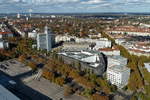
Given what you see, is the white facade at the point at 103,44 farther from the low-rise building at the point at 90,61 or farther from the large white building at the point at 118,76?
the large white building at the point at 118,76

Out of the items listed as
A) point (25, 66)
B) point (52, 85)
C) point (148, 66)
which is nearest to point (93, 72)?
point (52, 85)

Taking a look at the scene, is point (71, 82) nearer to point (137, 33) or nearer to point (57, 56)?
point (57, 56)

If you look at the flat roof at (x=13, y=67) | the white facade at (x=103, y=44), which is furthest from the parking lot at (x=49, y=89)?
the white facade at (x=103, y=44)

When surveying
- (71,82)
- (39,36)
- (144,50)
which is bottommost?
(71,82)

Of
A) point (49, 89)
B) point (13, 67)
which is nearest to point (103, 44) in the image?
point (13, 67)

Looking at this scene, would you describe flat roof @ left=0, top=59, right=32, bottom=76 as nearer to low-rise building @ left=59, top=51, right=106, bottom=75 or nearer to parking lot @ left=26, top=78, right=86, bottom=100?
parking lot @ left=26, top=78, right=86, bottom=100

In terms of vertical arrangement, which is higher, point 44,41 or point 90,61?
point 44,41

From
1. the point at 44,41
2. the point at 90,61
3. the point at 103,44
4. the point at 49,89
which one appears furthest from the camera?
the point at 103,44

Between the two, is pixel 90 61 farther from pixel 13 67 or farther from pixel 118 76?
pixel 13 67
